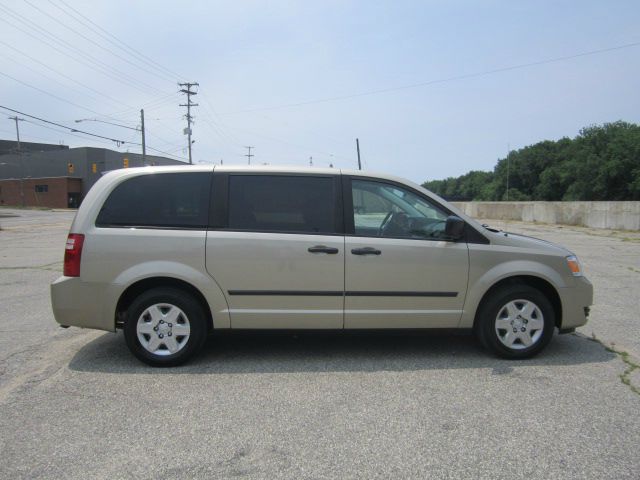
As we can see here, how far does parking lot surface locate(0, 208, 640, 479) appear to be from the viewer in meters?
2.80

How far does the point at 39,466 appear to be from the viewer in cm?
277

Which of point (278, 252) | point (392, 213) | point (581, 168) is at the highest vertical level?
point (581, 168)

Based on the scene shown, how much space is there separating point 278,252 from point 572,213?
2827cm

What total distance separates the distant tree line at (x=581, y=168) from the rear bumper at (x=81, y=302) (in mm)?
62312

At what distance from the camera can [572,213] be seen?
28219mm

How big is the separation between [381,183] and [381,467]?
104 inches

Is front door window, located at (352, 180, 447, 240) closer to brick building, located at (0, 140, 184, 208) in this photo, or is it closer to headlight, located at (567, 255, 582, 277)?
headlight, located at (567, 255, 582, 277)

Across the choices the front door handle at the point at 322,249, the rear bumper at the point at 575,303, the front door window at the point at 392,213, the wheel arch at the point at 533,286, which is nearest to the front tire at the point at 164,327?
the front door handle at the point at 322,249

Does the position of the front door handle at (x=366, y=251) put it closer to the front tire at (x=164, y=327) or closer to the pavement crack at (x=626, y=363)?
the front tire at (x=164, y=327)

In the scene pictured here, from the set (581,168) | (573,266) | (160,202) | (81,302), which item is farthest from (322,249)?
(581,168)

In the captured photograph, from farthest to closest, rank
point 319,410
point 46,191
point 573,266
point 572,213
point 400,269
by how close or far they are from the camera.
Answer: point 46,191
point 572,213
point 573,266
point 400,269
point 319,410

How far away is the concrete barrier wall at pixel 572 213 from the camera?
23.9 meters

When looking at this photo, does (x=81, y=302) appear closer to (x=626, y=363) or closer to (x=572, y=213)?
(x=626, y=363)

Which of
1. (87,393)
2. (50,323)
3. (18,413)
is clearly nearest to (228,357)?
(87,393)
